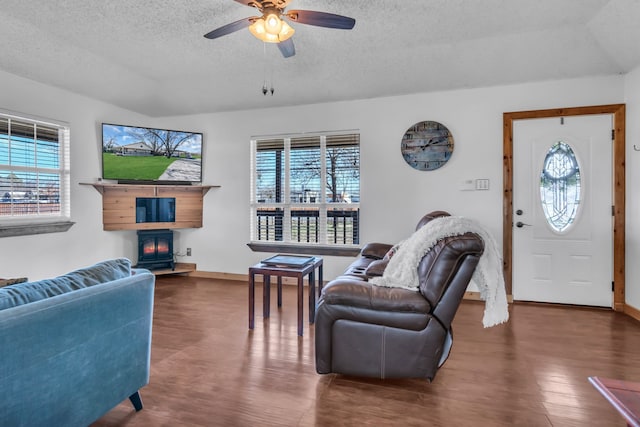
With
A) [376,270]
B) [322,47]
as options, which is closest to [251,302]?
[376,270]

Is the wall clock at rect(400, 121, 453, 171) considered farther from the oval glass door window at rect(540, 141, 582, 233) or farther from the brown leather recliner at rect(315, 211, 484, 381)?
the brown leather recliner at rect(315, 211, 484, 381)

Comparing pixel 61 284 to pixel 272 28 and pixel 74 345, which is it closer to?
pixel 74 345

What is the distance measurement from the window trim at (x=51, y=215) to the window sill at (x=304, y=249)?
7.64 feet

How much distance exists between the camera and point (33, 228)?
3699mm

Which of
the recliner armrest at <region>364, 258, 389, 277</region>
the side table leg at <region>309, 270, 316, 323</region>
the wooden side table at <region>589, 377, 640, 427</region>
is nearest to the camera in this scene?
the wooden side table at <region>589, 377, 640, 427</region>

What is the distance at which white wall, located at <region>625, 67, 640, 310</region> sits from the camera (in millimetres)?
3291

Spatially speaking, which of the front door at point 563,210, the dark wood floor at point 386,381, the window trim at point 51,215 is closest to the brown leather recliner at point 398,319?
the dark wood floor at point 386,381

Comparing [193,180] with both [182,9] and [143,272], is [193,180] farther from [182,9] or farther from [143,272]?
[143,272]

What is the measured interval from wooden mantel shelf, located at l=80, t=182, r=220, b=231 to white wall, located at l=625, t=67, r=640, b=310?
506cm

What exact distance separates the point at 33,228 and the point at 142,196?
4.29 feet

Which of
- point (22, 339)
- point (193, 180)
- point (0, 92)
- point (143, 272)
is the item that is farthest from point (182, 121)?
point (22, 339)

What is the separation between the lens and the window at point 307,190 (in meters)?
4.47

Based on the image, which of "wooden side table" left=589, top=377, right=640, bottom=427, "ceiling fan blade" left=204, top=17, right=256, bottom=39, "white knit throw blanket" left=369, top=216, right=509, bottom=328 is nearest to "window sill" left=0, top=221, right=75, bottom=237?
"ceiling fan blade" left=204, top=17, right=256, bottom=39

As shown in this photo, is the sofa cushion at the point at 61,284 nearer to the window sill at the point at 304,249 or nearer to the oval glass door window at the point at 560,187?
the window sill at the point at 304,249
